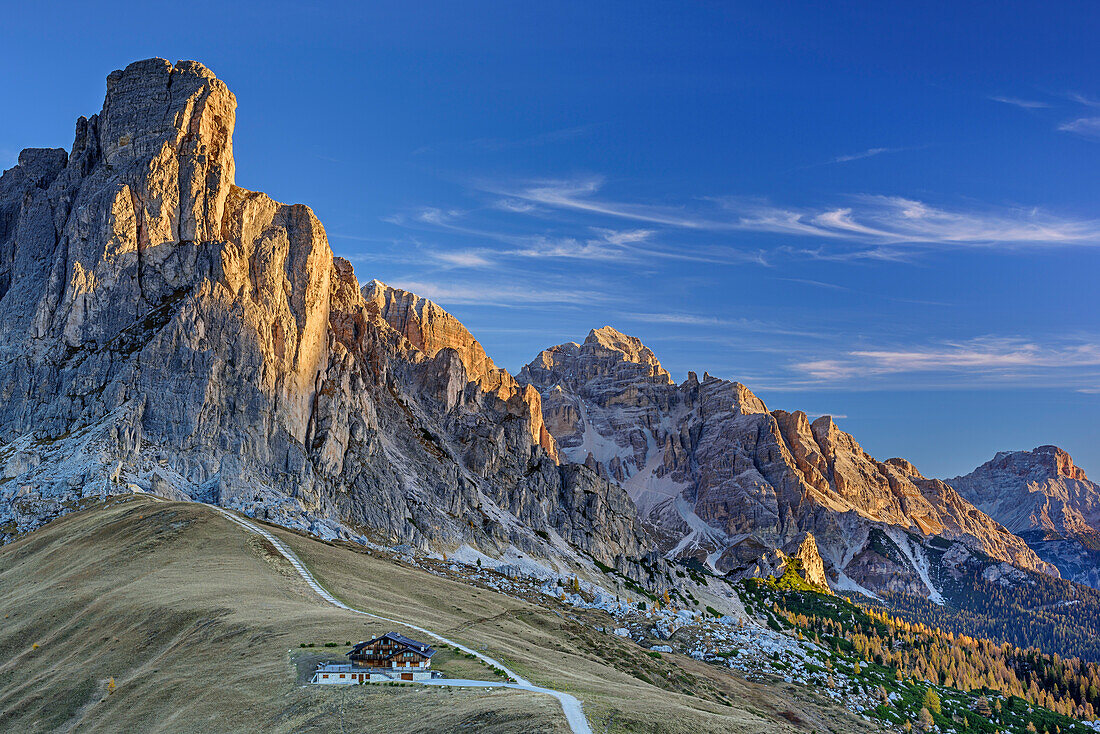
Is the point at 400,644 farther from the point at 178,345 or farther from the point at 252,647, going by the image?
the point at 178,345

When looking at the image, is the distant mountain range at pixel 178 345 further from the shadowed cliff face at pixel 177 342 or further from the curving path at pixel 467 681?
the curving path at pixel 467 681

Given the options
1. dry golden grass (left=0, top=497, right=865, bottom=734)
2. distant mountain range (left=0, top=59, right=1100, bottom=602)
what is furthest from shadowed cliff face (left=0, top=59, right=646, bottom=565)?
dry golden grass (left=0, top=497, right=865, bottom=734)

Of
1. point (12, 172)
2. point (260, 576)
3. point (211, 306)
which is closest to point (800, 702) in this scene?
point (260, 576)

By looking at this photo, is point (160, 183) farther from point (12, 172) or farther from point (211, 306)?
point (12, 172)

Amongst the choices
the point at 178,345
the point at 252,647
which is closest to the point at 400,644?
the point at 252,647

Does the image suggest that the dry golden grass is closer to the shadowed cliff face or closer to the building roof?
the building roof

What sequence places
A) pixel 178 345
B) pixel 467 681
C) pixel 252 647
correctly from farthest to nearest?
1. pixel 178 345
2. pixel 252 647
3. pixel 467 681
